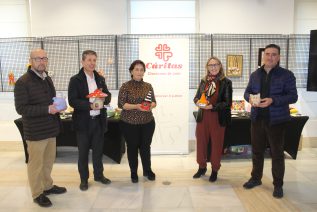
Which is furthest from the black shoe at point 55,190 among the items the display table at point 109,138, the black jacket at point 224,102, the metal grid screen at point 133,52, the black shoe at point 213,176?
the metal grid screen at point 133,52

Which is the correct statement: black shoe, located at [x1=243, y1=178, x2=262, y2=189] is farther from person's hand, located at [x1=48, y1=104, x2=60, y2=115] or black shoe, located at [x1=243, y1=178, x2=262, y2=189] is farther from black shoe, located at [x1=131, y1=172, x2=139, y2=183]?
person's hand, located at [x1=48, y1=104, x2=60, y2=115]

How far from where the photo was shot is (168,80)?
4.59 metres

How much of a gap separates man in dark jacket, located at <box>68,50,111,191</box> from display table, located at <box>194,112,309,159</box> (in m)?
1.90

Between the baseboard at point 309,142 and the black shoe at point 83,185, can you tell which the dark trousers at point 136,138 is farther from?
the baseboard at point 309,142

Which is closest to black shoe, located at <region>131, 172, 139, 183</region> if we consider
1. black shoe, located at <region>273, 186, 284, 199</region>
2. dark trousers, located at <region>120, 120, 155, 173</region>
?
dark trousers, located at <region>120, 120, 155, 173</region>

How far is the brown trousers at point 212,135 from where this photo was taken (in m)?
3.51

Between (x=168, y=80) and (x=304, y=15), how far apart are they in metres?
2.78

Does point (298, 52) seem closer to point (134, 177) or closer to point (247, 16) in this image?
point (247, 16)

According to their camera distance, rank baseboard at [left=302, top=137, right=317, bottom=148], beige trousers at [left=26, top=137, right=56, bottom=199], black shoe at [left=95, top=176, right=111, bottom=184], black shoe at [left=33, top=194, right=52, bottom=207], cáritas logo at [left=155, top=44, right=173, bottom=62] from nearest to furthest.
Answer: beige trousers at [left=26, top=137, right=56, bottom=199] < black shoe at [left=33, top=194, right=52, bottom=207] < black shoe at [left=95, top=176, right=111, bottom=184] < cáritas logo at [left=155, top=44, right=173, bottom=62] < baseboard at [left=302, top=137, right=317, bottom=148]

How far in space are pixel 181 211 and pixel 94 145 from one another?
Answer: 1.20 meters

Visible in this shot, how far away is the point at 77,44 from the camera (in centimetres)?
520

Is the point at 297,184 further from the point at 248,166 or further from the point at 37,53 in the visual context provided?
the point at 37,53

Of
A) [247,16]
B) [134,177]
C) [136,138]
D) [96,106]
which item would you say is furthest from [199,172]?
[247,16]

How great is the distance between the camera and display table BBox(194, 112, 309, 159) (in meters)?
4.36
